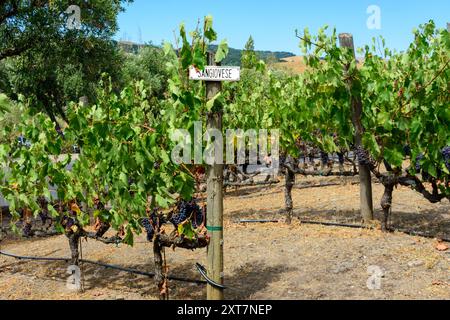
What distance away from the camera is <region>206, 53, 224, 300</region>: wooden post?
4887mm

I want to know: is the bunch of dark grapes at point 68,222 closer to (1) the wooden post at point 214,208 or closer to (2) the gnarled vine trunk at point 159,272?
(2) the gnarled vine trunk at point 159,272

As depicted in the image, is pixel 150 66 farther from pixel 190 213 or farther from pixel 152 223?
pixel 190 213

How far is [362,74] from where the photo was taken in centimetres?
809

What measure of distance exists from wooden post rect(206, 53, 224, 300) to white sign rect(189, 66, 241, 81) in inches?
4.3

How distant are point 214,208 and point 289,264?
281 cm

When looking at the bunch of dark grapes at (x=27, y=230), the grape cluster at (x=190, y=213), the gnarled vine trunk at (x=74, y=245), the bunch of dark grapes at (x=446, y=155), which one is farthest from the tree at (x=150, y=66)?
the grape cluster at (x=190, y=213)

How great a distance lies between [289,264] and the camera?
24.3 feet

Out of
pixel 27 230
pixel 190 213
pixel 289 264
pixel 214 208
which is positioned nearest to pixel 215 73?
pixel 214 208

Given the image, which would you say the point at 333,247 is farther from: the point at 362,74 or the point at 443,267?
the point at 362,74

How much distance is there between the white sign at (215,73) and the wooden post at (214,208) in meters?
0.11

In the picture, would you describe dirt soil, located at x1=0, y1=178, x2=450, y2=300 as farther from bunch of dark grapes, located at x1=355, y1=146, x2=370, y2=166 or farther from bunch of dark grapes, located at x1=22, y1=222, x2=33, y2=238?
bunch of dark grapes, located at x1=355, y1=146, x2=370, y2=166

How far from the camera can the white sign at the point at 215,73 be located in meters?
4.73

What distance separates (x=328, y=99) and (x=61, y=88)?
21.4 meters

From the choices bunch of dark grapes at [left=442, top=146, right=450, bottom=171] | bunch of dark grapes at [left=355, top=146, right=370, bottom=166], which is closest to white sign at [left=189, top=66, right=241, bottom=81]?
bunch of dark grapes at [left=442, top=146, right=450, bottom=171]
